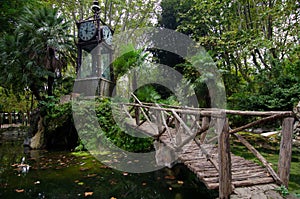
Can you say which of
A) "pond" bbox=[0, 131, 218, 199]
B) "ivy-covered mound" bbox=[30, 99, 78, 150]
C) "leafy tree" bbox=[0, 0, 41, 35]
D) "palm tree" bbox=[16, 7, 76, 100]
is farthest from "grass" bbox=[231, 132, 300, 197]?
"leafy tree" bbox=[0, 0, 41, 35]

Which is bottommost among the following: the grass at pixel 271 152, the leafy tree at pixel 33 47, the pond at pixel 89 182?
Answer: the pond at pixel 89 182

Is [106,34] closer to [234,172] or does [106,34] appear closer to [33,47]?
[33,47]

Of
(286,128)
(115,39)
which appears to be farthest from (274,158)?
(115,39)

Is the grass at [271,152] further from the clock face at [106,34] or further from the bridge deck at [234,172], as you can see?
the clock face at [106,34]

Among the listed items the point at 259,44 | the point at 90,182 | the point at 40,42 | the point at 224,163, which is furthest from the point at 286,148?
the point at 40,42

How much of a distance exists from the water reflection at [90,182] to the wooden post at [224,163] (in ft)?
4.13

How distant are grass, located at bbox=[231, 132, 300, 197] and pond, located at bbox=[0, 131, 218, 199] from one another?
4.64ft

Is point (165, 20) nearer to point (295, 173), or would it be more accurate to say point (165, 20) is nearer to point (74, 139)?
point (74, 139)

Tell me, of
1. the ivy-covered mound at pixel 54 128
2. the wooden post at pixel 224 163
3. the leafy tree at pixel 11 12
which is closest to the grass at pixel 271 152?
the wooden post at pixel 224 163

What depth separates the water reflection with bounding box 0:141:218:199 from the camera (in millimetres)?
3535

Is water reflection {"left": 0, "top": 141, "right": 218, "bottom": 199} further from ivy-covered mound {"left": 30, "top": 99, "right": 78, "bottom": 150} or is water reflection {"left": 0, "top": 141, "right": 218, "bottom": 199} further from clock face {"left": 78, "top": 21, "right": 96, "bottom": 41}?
clock face {"left": 78, "top": 21, "right": 96, "bottom": 41}

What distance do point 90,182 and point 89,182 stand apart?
19 mm

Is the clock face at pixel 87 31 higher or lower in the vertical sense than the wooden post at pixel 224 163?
higher

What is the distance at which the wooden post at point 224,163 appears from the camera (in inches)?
93.3
